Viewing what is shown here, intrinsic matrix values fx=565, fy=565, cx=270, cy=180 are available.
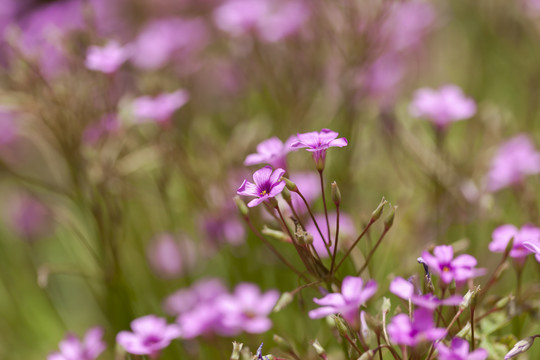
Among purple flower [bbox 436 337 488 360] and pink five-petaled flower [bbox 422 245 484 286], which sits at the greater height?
pink five-petaled flower [bbox 422 245 484 286]

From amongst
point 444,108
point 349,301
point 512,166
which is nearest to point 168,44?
point 444,108

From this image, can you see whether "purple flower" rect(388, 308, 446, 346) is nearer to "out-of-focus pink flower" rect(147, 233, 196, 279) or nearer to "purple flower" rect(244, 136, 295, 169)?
"purple flower" rect(244, 136, 295, 169)

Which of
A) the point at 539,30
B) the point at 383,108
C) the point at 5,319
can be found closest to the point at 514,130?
the point at 539,30

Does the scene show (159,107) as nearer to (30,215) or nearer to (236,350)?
(236,350)

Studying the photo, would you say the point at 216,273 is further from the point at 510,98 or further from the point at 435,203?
the point at 510,98

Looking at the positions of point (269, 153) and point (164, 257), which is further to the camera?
point (164, 257)

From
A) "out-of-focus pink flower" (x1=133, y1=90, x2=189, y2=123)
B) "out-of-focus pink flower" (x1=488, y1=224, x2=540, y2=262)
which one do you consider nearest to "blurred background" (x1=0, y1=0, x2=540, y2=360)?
"out-of-focus pink flower" (x1=133, y1=90, x2=189, y2=123)
